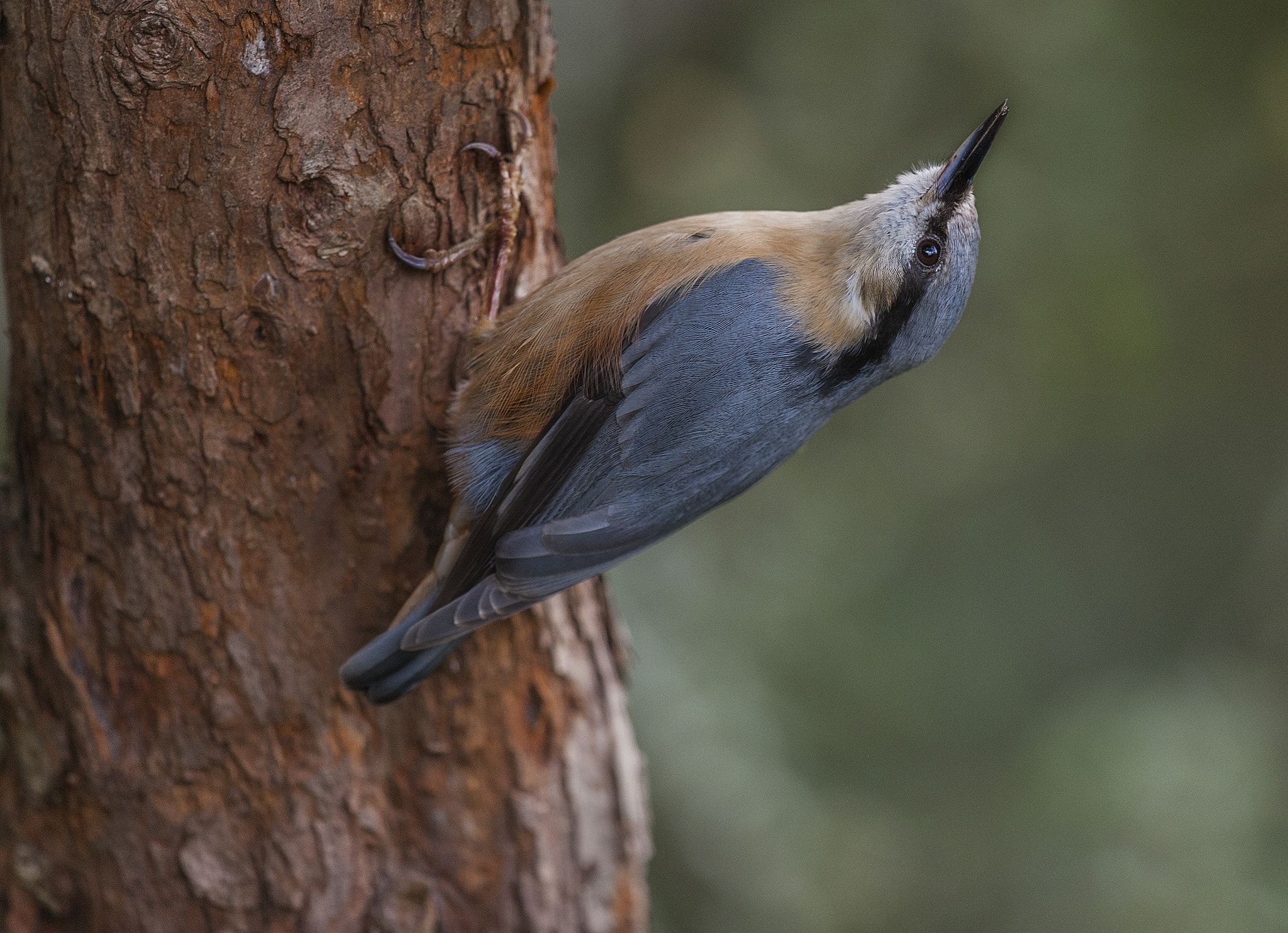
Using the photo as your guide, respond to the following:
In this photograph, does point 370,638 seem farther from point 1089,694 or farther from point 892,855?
point 1089,694

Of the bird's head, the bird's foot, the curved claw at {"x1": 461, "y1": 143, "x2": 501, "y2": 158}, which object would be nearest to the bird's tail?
the bird's foot

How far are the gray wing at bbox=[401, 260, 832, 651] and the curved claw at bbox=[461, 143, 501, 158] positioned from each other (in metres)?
0.40

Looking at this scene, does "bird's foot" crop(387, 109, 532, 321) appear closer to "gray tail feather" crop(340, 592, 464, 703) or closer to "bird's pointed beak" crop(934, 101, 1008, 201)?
"gray tail feather" crop(340, 592, 464, 703)

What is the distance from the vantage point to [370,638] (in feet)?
6.11

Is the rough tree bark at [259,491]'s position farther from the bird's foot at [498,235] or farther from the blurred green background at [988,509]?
the blurred green background at [988,509]

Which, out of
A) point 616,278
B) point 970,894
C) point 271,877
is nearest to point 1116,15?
point 616,278

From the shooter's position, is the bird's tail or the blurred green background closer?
the bird's tail

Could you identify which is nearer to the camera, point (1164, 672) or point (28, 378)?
point (28, 378)

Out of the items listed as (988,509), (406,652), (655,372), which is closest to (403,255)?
(655,372)

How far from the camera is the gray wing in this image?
5.28 feet

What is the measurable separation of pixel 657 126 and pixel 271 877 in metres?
2.20

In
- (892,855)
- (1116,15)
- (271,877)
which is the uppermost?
(1116,15)

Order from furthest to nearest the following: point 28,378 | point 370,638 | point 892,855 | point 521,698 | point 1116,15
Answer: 1. point 892,855
2. point 1116,15
3. point 521,698
4. point 370,638
5. point 28,378

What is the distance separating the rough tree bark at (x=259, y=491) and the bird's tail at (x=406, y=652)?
76 mm
